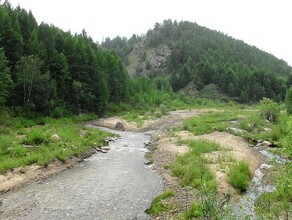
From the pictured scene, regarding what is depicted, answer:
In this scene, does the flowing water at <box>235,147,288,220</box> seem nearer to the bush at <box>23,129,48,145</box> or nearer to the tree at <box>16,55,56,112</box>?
the bush at <box>23,129,48,145</box>

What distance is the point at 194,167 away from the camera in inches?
1017

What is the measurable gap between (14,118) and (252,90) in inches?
4617

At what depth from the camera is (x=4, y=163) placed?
25.7 meters

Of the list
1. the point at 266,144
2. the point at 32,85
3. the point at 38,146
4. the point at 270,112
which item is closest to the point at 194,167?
the point at 38,146

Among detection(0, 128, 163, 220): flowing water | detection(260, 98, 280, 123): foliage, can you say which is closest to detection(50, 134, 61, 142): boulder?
detection(0, 128, 163, 220): flowing water

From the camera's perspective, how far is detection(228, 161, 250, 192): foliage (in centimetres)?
2247

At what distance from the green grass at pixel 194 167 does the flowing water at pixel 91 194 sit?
6.39 feet

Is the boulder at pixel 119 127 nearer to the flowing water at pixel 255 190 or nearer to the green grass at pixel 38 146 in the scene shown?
the green grass at pixel 38 146

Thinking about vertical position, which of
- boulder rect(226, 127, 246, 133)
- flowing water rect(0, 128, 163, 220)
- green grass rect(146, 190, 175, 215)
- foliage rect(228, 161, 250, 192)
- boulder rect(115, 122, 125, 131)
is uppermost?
boulder rect(226, 127, 246, 133)

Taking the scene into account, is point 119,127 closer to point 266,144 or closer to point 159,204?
point 266,144

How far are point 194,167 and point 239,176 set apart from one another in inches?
159

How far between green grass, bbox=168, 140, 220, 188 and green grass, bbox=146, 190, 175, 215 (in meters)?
2.38

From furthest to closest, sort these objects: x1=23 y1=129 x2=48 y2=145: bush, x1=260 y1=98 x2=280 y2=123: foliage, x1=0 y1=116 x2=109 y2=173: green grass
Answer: x1=260 y1=98 x2=280 y2=123: foliage < x1=23 y1=129 x2=48 y2=145: bush < x1=0 y1=116 x2=109 y2=173: green grass

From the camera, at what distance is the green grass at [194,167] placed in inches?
910
